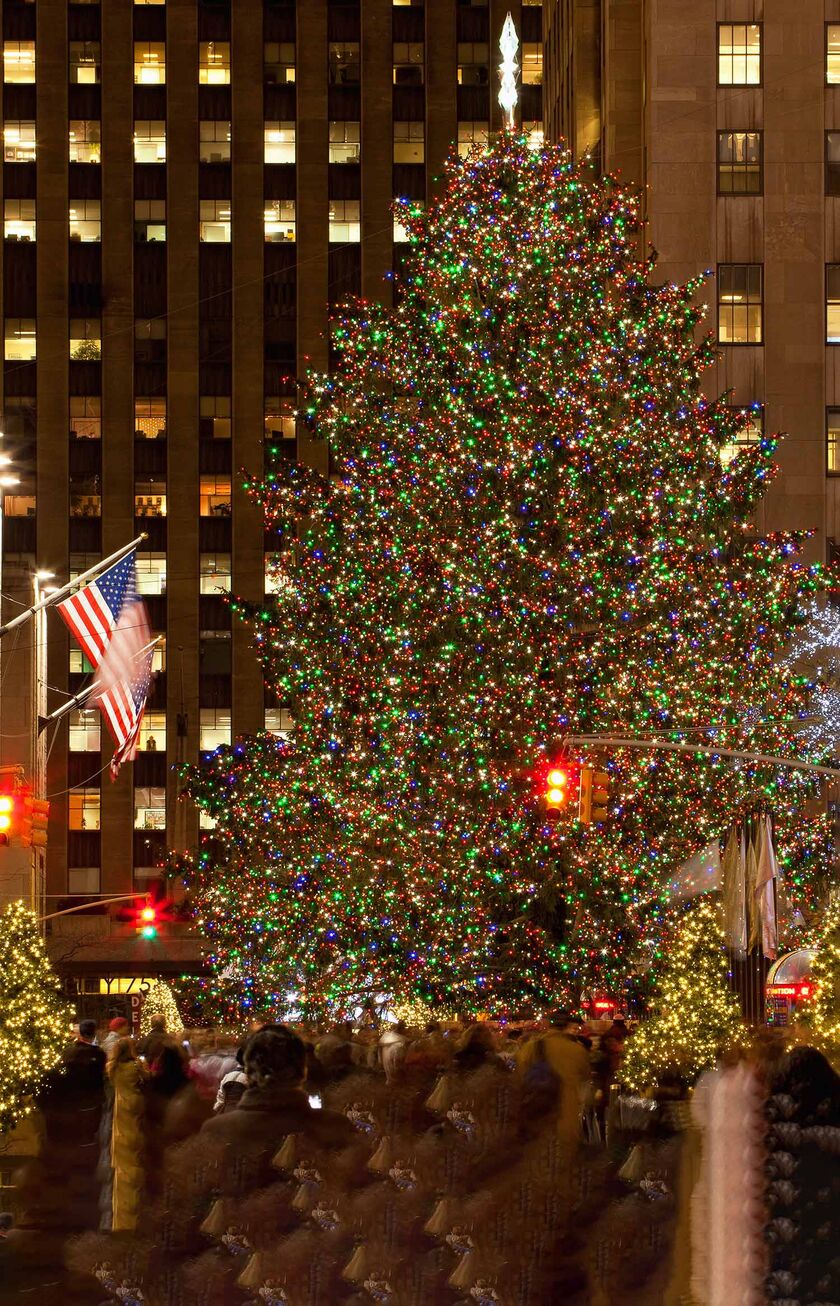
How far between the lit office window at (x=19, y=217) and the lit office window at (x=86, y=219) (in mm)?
1825

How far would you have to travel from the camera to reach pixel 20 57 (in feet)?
310

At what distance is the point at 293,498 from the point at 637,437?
614 cm

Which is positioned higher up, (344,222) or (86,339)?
(344,222)

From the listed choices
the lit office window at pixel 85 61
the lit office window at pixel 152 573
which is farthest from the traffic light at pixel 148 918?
the lit office window at pixel 85 61

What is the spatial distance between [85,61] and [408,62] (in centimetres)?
1476

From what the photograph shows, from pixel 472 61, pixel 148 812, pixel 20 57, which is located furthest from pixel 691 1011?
pixel 20 57

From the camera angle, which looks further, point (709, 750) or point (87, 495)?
point (87, 495)

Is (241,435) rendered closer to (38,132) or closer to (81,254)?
(81,254)

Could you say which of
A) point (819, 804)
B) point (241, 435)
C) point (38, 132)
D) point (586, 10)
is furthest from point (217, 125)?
point (819, 804)

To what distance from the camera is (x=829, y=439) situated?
51094mm

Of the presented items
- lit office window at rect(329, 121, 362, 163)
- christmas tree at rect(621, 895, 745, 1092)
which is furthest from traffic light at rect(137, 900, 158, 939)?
lit office window at rect(329, 121, 362, 163)

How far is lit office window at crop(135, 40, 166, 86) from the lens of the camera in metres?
94.6

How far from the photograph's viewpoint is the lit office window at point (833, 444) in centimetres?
5091

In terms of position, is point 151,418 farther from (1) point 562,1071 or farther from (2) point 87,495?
(1) point 562,1071
